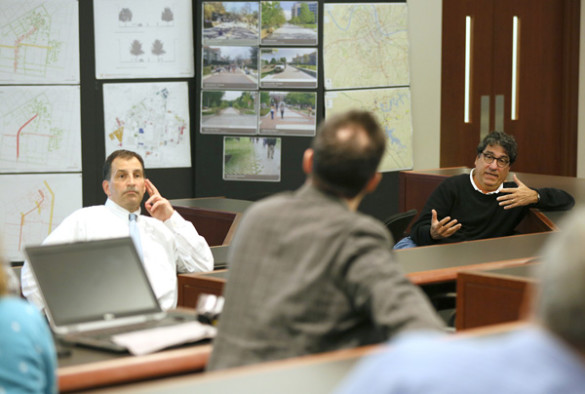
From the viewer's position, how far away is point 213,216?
5.17 metres

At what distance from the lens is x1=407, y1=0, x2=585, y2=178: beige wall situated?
7031 millimetres

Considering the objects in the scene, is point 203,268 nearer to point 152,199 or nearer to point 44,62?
point 152,199

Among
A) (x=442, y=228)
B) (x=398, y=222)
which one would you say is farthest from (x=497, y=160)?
(x=398, y=222)

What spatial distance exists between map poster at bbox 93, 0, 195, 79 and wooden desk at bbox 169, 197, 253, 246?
1.31 meters

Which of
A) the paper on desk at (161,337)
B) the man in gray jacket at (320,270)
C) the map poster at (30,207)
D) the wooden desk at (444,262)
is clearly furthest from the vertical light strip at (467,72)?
the man in gray jacket at (320,270)

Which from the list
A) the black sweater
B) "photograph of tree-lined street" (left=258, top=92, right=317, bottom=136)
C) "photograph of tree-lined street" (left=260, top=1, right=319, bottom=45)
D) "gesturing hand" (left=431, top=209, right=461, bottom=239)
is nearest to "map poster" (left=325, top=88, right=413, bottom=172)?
"photograph of tree-lined street" (left=258, top=92, right=317, bottom=136)

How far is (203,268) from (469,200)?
1.69m

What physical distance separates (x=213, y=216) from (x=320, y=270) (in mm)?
3373

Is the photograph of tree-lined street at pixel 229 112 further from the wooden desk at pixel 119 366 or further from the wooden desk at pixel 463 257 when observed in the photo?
the wooden desk at pixel 119 366

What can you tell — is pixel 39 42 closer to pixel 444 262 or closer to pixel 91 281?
pixel 444 262

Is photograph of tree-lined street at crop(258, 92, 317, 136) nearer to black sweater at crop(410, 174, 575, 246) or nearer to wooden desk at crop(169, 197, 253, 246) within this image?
wooden desk at crop(169, 197, 253, 246)

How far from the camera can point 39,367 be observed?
1.84 metres

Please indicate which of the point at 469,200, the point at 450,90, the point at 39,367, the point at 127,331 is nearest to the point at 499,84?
the point at 450,90

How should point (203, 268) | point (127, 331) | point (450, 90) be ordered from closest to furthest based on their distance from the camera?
1. point (127, 331)
2. point (203, 268)
3. point (450, 90)
